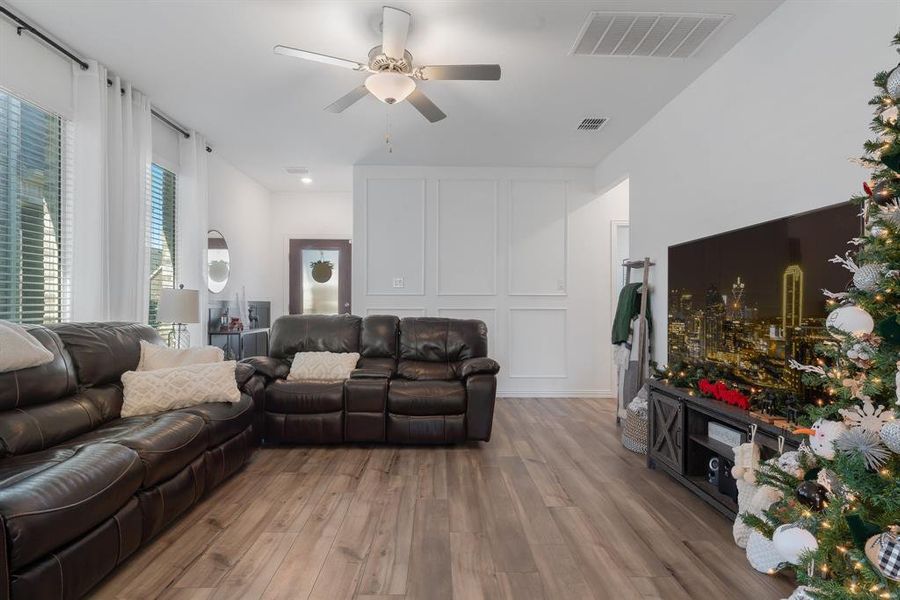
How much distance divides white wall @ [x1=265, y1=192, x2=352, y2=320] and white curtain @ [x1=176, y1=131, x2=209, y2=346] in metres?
2.38

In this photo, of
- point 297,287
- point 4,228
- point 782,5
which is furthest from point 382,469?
point 297,287

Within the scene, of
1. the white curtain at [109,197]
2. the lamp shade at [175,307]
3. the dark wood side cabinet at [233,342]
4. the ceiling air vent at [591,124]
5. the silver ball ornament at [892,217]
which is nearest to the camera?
the silver ball ornament at [892,217]

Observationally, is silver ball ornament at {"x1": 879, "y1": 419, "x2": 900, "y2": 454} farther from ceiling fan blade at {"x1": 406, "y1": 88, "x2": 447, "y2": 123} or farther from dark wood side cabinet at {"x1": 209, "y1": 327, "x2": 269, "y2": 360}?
dark wood side cabinet at {"x1": 209, "y1": 327, "x2": 269, "y2": 360}

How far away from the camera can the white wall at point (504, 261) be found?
5520mm

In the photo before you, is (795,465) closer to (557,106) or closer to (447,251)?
(557,106)

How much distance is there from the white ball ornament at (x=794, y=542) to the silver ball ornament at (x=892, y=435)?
1.36 ft

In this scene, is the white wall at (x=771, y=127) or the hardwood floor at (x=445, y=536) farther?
the white wall at (x=771, y=127)

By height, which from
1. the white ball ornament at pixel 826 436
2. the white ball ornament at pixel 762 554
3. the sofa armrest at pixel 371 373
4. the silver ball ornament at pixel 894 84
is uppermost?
the silver ball ornament at pixel 894 84

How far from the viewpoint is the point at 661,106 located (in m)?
3.78

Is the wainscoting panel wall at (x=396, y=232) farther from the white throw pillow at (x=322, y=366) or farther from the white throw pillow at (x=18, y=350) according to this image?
the white throw pillow at (x=18, y=350)

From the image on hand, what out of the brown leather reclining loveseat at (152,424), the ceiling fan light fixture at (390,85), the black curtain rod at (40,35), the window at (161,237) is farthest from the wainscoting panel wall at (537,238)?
the black curtain rod at (40,35)

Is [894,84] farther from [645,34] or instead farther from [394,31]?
[394,31]

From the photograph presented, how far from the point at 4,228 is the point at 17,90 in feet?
2.74

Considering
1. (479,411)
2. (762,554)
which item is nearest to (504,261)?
(479,411)
